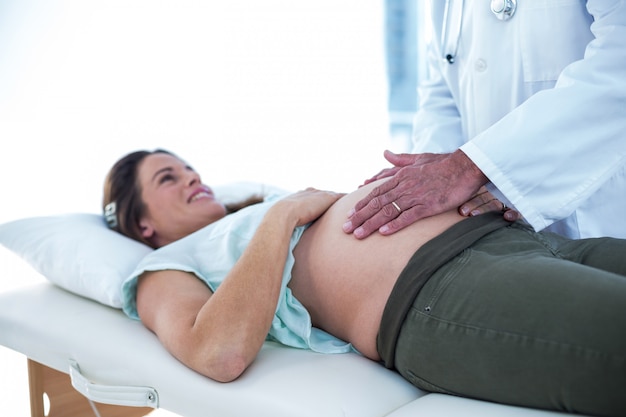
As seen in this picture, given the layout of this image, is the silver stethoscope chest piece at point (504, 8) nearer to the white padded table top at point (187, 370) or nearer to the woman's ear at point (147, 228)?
the white padded table top at point (187, 370)

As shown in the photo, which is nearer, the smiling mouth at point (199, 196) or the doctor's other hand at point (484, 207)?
the doctor's other hand at point (484, 207)

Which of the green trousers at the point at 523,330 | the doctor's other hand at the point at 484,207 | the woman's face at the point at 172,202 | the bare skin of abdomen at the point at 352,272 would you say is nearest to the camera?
the green trousers at the point at 523,330

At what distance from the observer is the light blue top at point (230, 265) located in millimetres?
1403

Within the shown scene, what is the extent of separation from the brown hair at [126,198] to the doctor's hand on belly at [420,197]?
2.33 ft

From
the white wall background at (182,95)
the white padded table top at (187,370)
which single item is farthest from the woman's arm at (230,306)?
the white wall background at (182,95)

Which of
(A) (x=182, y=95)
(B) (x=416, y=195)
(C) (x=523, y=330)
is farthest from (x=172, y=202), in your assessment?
(A) (x=182, y=95)

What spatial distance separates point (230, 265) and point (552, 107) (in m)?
0.78

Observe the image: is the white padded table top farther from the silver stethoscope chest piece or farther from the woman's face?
the silver stethoscope chest piece

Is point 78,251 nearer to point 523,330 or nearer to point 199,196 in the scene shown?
point 199,196

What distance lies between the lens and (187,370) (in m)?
1.30

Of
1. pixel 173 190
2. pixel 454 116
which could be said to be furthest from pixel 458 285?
pixel 173 190

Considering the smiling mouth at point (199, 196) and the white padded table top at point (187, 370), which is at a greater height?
the smiling mouth at point (199, 196)

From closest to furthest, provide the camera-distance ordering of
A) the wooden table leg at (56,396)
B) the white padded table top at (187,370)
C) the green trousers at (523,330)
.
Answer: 1. the green trousers at (523,330)
2. the white padded table top at (187,370)
3. the wooden table leg at (56,396)

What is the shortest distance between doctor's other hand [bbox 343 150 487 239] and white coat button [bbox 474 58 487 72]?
13.5 inches
